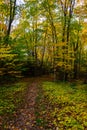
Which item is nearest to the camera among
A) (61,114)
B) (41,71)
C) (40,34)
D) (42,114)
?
(61,114)

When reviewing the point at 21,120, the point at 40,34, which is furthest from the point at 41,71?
the point at 21,120

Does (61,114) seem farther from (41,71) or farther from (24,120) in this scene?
(41,71)

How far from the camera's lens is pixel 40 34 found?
115 ft

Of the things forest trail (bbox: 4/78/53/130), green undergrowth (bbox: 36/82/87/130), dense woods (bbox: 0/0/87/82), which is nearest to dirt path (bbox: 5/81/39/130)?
forest trail (bbox: 4/78/53/130)

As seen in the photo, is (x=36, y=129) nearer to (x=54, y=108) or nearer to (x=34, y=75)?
(x=54, y=108)

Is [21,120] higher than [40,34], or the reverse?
[40,34]

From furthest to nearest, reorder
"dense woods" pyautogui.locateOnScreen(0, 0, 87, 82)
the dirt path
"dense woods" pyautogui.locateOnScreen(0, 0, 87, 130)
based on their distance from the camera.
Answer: "dense woods" pyautogui.locateOnScreen(0, 0, 87, 82)
"dense woods" pyautogui.locateOnScreen(0, 0, 87, 130)
the dirt path

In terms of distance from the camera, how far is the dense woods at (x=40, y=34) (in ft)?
64.7

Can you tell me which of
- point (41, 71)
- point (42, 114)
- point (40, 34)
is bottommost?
point (41, 71)

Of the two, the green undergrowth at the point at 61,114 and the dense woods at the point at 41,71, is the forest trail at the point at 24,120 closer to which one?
the dense woods at the point at 41,71

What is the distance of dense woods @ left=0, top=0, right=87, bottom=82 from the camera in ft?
64.7

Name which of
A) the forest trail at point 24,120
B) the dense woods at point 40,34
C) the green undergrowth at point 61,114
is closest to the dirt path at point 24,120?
the forest trail at point 24,120

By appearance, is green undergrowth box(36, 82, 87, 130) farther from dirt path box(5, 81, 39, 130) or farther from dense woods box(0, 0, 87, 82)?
dense woods box(0, 0, 87, 82)

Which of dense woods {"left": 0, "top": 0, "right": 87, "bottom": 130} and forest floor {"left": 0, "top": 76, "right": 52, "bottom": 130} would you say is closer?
forest floor {"left": 0, "top": 76, "right": 52, "bottom": 130}
